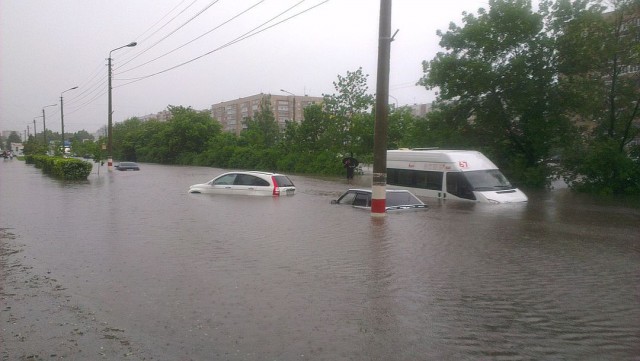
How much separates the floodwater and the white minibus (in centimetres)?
349

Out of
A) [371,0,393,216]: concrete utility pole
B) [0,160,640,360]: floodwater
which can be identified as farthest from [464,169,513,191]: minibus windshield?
[371,0,393,216]: concrete utility pole

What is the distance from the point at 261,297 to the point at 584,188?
25444mm

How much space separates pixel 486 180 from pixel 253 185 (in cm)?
917

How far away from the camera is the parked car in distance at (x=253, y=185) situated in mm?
22328

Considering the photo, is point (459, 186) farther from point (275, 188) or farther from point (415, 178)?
point (275, 188)

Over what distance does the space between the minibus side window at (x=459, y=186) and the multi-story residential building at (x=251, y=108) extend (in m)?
109

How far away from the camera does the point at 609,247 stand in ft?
36.3

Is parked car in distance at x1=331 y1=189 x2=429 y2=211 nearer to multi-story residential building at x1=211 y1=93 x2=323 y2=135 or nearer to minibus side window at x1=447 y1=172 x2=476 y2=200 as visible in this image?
minibus side window at x1=447 y1=172 x2=476 y2=200

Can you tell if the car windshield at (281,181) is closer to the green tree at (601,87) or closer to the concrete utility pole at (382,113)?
the concrete utility pole at (382,113)

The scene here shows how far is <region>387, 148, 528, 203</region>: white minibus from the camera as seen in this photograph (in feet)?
63.6

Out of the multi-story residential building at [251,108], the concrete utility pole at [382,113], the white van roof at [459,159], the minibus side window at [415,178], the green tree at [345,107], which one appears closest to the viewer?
the concrete utility pole at [382,113]

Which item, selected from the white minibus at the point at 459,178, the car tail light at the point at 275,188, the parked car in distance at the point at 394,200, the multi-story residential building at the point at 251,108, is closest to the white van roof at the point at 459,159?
the white minibus at the point at 459,178

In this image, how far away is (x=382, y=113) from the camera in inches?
595

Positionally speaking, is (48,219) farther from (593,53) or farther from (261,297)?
(593,53)
